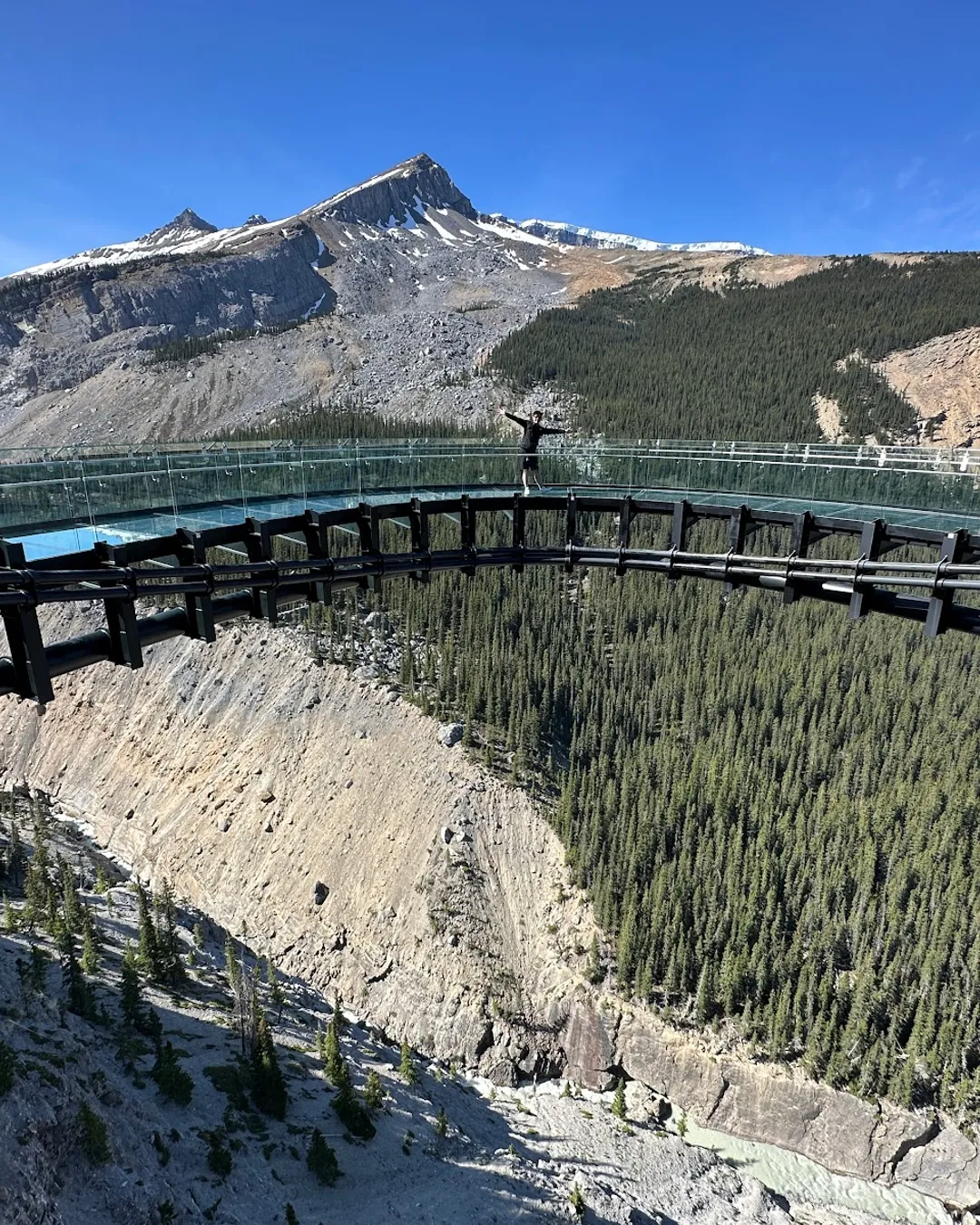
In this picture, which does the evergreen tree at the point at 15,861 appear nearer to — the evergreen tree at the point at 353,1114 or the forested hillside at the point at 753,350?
the evergreen tree at the point at 353,1114

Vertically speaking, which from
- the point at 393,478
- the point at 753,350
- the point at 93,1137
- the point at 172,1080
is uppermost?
the point at 753,350

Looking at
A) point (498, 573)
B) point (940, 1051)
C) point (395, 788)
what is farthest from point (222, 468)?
point (940, 1051)

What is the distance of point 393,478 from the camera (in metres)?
24.1

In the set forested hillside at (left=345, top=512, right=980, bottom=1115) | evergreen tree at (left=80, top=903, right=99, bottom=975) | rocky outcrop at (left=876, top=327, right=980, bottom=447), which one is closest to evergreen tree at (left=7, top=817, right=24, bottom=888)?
evergreen tree at (left=80, top=903, right=99, bottom=975)

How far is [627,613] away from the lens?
177ft

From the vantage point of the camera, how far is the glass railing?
16750mm

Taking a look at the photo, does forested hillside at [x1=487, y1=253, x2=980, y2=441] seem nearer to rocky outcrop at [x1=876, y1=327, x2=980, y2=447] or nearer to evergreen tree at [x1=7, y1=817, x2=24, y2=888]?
rocky outcrop at [x1=876, y1=327, x2=980, y2=447]

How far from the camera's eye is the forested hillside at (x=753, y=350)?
89.8 metres

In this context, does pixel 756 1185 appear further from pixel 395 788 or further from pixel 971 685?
pixel 971 685

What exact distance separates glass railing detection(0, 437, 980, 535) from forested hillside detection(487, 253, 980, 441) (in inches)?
2296

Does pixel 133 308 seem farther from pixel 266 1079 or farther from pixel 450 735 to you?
pixel 266 1079

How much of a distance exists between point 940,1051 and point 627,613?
1318 inches

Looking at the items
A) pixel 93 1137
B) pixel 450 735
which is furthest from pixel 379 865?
pixel 93 1137

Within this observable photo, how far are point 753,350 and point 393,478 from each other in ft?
343
